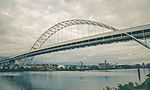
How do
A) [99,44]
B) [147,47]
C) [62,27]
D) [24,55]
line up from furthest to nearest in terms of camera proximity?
[24,55] < [62,27] < [99,44] < [147,47]

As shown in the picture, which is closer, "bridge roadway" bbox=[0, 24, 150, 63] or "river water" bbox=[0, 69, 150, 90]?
"bridge roadway" bbox=[0, 24, 150, 63]

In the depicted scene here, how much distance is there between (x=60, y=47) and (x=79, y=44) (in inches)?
425

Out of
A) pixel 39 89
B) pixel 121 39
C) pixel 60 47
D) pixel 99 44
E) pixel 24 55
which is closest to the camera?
pixel 39 89

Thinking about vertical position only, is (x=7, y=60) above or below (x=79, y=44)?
below

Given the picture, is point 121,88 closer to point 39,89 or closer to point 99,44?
point 39,89

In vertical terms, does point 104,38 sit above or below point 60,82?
above

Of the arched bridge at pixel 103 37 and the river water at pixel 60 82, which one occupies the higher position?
the arched bridge at pixel 103 37

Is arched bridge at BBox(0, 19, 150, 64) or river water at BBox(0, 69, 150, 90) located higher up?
arched bridge at BBox(0, 19, 150, 64)

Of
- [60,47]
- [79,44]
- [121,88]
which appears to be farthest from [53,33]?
[121,88]

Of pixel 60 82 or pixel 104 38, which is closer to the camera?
pixel 104 38

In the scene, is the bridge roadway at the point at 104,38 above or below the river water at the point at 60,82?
above

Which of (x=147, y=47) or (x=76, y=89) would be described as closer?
(x=147, y=47)

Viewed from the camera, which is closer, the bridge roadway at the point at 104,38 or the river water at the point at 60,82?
the bridge roadway at the point at 104,38

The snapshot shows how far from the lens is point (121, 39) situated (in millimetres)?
33969
